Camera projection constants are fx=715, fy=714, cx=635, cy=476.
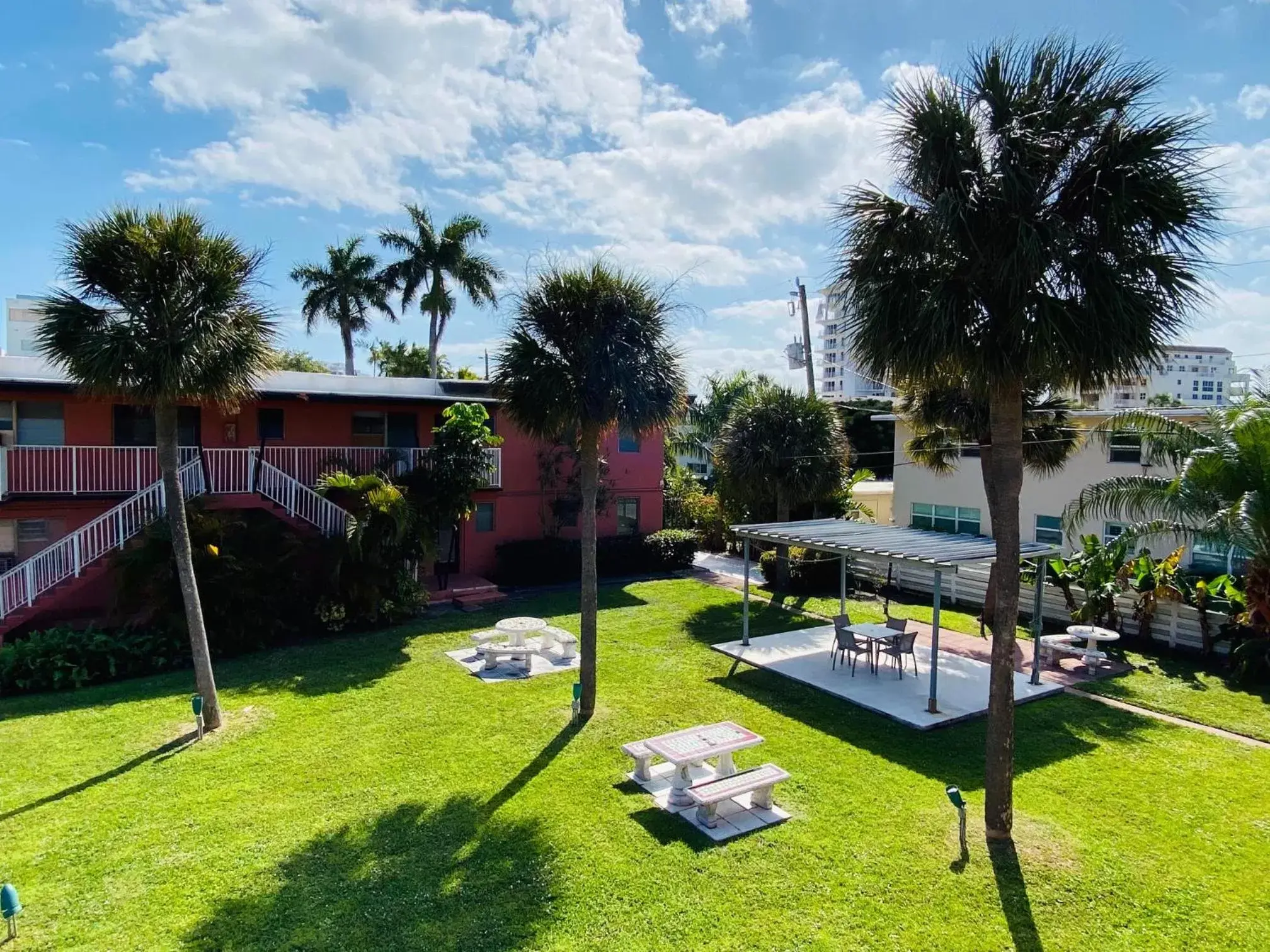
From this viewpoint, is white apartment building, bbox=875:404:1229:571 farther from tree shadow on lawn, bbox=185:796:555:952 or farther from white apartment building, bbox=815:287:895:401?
tree shadow on lawn, bbox=185:796:555:952

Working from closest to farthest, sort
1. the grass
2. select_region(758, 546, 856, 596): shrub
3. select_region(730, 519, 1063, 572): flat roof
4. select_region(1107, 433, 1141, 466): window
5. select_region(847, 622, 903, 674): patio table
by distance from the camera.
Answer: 1. the grass
2. select_region(730, 519, 1063, 572): flat roof
3. select_region(847, 622, 903, 674): patio table
4. select_region(1107, 433, 1141, 466): window
5. select_region(758, 546, 856, 596): shrub

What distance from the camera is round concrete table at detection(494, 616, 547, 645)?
12828 millimetres

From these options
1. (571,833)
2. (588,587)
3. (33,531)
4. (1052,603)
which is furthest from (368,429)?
(1052,603)

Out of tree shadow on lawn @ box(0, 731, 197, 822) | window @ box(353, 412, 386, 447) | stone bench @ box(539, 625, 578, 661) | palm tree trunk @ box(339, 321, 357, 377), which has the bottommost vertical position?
tree shadow on lawn @ box(0, 731, 197, 822)

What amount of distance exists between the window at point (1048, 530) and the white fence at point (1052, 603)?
3125 mm

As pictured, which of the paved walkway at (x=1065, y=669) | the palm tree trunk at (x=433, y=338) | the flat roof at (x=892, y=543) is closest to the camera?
the paved walkway at (x=1065, y=669)

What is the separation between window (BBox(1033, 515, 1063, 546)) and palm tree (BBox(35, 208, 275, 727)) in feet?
67.0

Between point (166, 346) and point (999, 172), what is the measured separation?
9.50m

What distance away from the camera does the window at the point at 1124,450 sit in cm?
1825

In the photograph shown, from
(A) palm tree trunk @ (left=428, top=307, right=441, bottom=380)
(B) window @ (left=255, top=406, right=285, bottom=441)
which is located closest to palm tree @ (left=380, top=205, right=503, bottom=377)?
(A) palm tree trunk @ (left=428, top=307, right=441, bottom=380)

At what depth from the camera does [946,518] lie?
912 inches

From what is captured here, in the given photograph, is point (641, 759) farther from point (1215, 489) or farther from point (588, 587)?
point (1215, 489)

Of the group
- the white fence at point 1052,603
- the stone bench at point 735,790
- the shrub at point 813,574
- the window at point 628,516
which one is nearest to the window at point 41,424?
the window at point 628,516

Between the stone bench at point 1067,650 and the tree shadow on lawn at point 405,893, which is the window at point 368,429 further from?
the stone bench at point 1067,650
